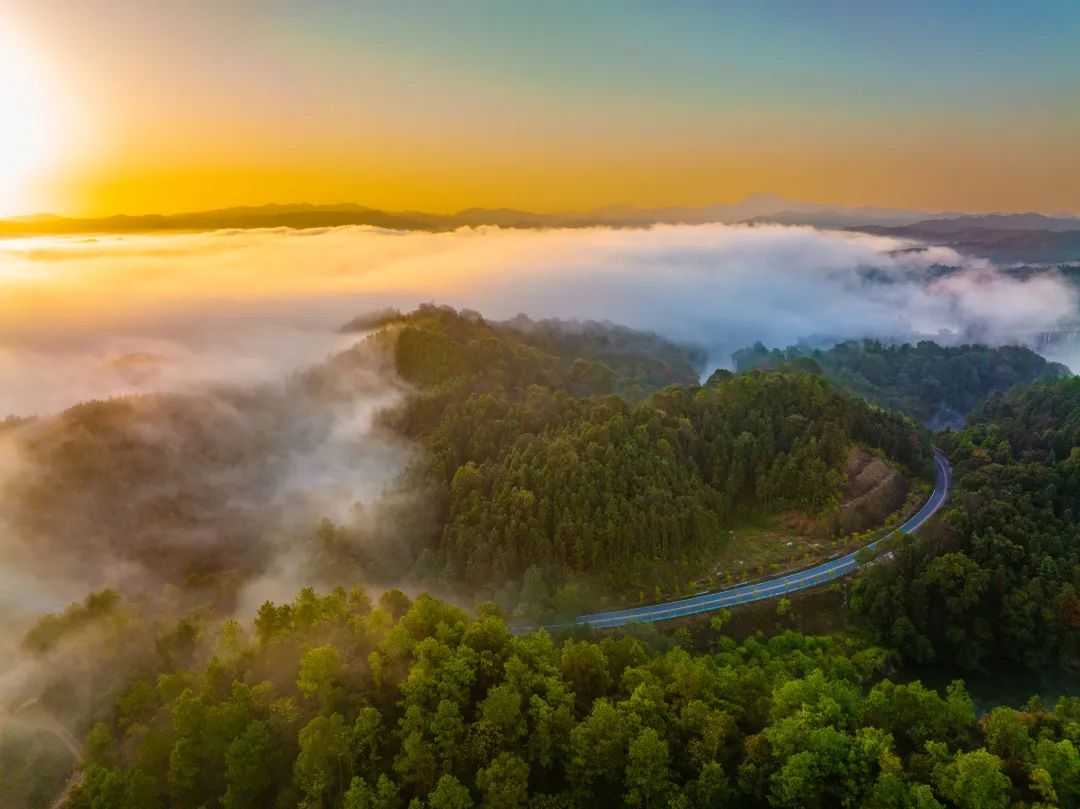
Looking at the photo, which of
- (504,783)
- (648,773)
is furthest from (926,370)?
(504,783)

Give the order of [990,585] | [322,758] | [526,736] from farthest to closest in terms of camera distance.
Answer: [990,585], [526,736], [322,758]

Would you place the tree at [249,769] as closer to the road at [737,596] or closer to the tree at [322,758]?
the tree at [322,758]

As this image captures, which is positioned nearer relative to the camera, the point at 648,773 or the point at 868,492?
the point at 648,773

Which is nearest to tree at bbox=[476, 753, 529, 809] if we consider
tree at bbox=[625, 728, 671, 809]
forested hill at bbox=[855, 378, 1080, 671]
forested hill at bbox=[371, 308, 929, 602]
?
tree at bbox=[625, 728, 671, 809]

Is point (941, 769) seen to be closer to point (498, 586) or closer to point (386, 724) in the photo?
point (386, 724)

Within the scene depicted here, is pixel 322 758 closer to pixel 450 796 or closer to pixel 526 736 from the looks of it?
pixel 450 796

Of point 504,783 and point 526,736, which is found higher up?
point 526,736

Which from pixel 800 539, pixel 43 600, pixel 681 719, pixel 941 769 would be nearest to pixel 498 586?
pixel 681 719

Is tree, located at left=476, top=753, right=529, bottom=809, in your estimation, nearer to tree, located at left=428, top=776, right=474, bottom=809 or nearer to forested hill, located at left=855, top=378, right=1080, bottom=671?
tree, located at left=428, top=776, right=474, bottom=809
